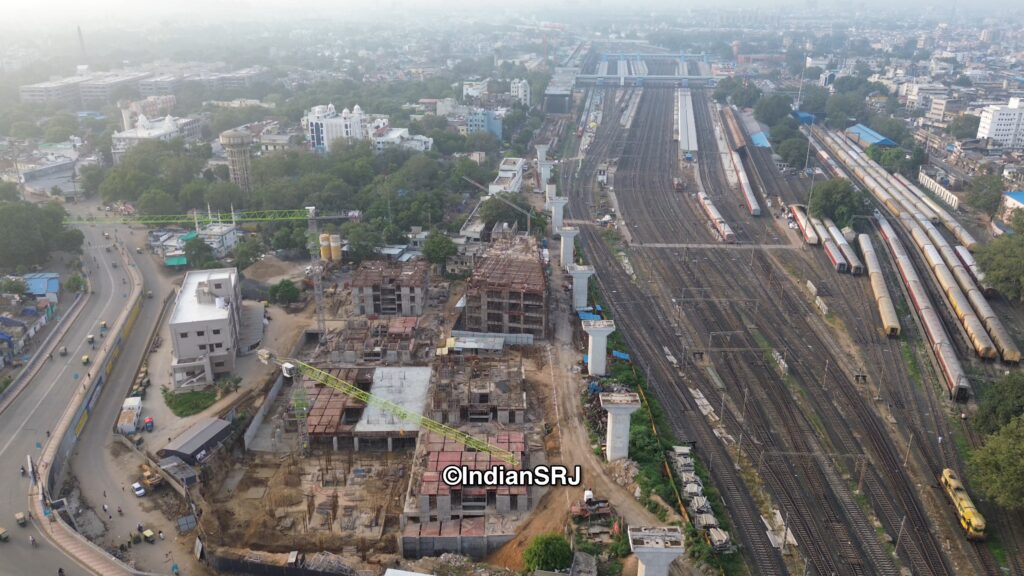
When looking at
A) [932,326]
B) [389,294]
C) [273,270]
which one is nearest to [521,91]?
[273,270]

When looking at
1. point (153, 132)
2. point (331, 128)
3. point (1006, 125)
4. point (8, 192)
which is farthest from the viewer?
point (1006, 125)

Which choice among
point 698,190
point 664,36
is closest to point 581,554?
point 698,190

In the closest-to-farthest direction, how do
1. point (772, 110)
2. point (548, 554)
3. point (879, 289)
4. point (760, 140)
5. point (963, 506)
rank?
point (548, 554) → point (963, 506) → point (879, 289) → point (760, 140) → point (772, 110)

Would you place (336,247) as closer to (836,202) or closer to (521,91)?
(836,202)

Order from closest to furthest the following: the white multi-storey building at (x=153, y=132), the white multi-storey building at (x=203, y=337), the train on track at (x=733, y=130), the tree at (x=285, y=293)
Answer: the white multi-storey building at (x=203, y=337)
the tree at (x=285, y=293)
the white multi-storey building at (x=153, y=132)
the train on track at (x=733, y=130)

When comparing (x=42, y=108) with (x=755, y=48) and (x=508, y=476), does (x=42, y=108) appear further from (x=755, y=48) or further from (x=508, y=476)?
(x=755, y=48)

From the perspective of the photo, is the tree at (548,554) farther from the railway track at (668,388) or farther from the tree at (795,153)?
the tree at (795,153)

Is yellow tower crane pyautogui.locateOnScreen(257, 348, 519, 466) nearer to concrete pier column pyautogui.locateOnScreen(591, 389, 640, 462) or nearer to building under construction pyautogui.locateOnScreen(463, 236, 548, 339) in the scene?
concrete pier column pyautogui.locateOnScreen(591, 389, 640, 462)

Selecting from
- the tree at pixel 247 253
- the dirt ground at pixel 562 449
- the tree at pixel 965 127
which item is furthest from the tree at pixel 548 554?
the tree at pixel 965 127
